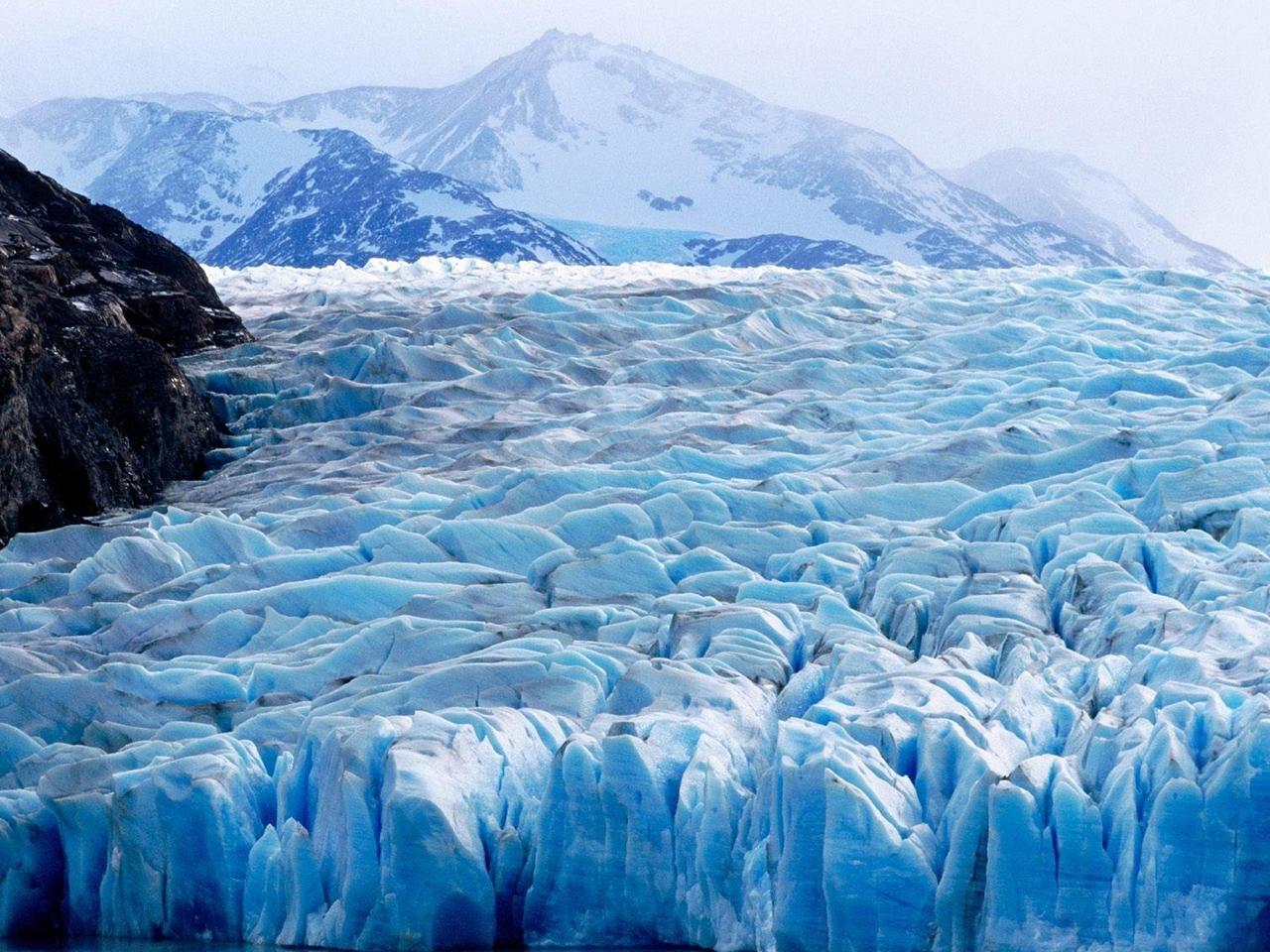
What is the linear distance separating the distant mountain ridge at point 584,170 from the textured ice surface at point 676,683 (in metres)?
72.7

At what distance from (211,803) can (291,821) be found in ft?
1.07

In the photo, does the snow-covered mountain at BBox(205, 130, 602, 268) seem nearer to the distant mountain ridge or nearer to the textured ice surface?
the distant mountain ridge

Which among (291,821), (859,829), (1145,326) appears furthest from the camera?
(1145,326)


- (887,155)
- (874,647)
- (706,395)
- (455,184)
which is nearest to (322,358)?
(706,395)

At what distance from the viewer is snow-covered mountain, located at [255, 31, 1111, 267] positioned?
4001 inches

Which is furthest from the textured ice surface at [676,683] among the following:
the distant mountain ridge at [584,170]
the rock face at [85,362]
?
the distant mountain ridge at [584,170]

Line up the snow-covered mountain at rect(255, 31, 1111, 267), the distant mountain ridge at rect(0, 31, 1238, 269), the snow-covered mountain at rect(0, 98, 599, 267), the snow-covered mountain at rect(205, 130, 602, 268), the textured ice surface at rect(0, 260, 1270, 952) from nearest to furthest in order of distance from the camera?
the textured ice surface at rect(0, 260, 1270, 952)
the snow-covered mountain at rect(205, 130, 602, 268)
the snow-covered mountain at rect(0, 98, 599, 267)
the distant mountain ridge at rect(0, 31, 1238, 269)
the snow-covered mountain at rect(255, 31, 1111, 267)

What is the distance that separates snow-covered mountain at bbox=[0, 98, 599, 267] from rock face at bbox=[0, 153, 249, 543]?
60.5 m

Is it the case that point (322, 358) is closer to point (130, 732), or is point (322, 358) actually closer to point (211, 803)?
point (130, 732)

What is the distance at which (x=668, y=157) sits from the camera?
12225 centimetres

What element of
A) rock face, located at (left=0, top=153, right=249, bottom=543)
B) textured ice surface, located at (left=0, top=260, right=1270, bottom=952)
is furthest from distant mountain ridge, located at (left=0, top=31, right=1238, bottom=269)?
textured ice surface, located at (left=0, top=260, right=1270, bottom=952)

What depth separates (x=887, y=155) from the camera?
110 meters

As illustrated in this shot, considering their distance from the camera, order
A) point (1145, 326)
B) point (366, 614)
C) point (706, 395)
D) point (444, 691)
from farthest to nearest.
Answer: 1. point (1145, 326)
2. point (706, 395)
3. point (366, 614)
4. point (444, 691)

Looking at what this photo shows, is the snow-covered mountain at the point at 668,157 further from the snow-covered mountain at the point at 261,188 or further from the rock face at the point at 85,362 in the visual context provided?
the rock face at the point at 85,362
